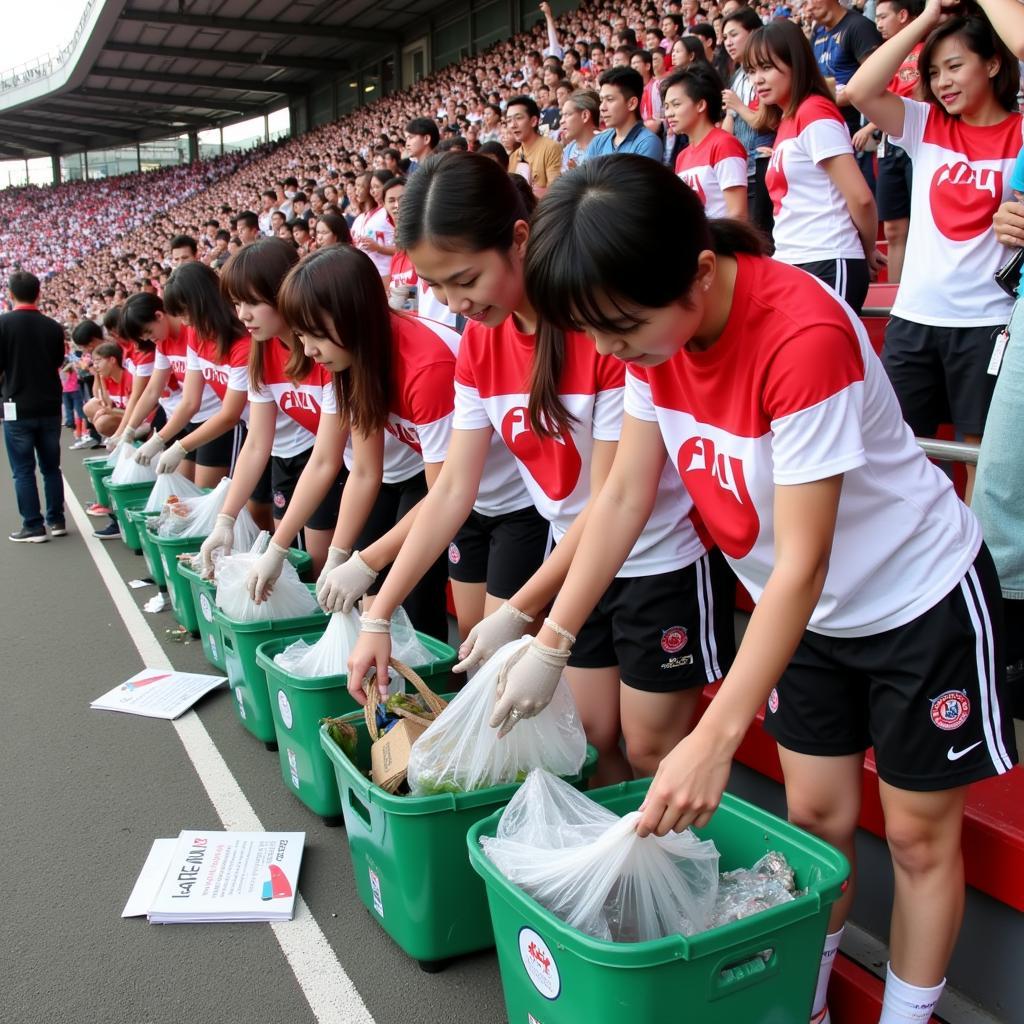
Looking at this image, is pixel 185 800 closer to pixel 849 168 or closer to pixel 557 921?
pixel 557 921

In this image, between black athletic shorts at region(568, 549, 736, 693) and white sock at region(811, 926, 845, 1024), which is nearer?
white sock at region(811, 926, 845, 1024)

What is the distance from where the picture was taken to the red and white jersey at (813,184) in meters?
3.61

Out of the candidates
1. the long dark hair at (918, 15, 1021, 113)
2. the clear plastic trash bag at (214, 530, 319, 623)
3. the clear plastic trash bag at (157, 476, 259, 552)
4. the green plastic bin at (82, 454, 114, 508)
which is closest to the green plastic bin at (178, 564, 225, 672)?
the clear plastic trash bag at (214, 530, 319, 623)

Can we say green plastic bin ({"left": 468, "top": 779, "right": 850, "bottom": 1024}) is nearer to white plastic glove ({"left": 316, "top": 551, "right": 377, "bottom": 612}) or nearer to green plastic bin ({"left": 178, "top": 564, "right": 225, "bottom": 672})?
white plastic glove ({"left": 316, "top": 551, "right": 377, "bottom": 612})

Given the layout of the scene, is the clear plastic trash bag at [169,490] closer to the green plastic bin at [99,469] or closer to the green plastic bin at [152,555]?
the green plastic bin at [152,555]

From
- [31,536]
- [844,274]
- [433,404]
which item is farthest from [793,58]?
[31,536]

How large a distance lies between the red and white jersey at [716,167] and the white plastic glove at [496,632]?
3.19 m

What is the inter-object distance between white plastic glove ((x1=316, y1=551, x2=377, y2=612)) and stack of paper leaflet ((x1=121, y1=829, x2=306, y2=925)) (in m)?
0.69

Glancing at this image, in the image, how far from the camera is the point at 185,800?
320cm

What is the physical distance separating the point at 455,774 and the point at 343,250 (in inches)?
62.9

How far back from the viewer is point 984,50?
8.99 feet

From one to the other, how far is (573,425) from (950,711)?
3.29 ft

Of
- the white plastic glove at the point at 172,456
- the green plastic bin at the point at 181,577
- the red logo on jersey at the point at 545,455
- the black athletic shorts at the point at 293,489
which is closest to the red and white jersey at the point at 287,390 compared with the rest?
the black athletic shorts at the point at 293,489

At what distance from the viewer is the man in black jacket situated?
7.53 meters
